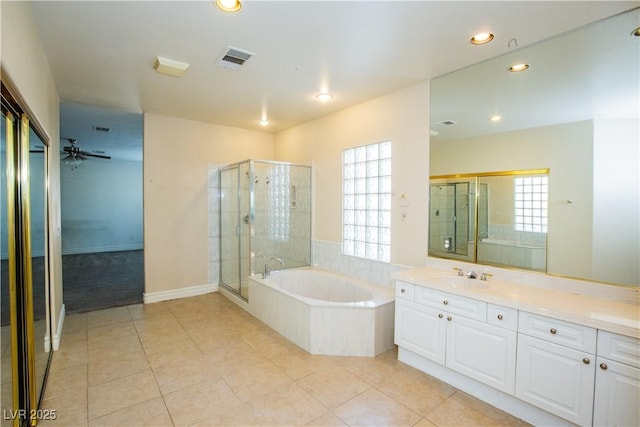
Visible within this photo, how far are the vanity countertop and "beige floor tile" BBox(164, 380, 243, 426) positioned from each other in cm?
168

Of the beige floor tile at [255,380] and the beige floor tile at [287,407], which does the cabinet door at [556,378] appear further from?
the beige floor tile at [255,380]

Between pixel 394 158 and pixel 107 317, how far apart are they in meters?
3.93

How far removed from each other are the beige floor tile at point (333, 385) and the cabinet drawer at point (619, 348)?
148 cm

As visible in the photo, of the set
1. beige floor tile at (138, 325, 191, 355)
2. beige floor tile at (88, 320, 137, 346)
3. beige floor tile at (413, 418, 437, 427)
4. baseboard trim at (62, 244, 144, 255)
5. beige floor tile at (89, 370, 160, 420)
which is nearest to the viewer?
beige floor tile at (413, 418, 437, 427)

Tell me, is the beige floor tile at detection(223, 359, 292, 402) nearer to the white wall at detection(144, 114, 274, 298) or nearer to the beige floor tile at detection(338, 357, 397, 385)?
the beige floor tile at detection(338, 357, 397, 385)

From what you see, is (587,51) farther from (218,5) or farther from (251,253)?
(251,253)

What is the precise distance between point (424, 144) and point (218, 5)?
2.09 metres

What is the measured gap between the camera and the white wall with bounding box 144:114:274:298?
420cm

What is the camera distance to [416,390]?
2258mm

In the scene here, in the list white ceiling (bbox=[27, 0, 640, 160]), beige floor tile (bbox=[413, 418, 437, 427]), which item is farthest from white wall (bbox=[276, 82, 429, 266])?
beige floor tile (bbox=[413, 418, 437, 427])

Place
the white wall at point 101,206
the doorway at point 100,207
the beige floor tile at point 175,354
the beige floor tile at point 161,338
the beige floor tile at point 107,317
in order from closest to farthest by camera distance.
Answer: the beige floor tile at point 175,354 < the beige floor tile at point 161,338 < the beige floor tile at point 107,317 < the doorway at point 100,207 < the white wall at point 101,206

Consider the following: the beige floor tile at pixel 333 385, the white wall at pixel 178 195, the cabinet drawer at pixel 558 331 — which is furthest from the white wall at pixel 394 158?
the white wall at pixel 178 195

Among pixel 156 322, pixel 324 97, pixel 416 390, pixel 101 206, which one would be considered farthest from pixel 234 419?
pixel 101 206

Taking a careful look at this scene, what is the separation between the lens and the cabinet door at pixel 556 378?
1650mm
